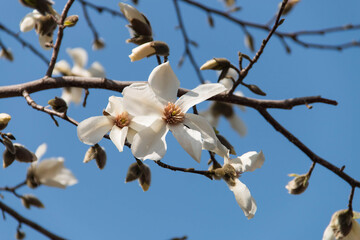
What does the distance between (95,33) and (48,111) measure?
1.19m

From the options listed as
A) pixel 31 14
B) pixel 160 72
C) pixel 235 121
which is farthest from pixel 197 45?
pixel 160 72

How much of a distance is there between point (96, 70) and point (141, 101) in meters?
1.08

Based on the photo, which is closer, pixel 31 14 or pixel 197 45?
pixel 31 14

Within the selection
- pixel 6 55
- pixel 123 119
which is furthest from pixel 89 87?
pixel 6 55

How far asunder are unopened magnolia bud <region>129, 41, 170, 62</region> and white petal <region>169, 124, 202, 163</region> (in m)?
0.22

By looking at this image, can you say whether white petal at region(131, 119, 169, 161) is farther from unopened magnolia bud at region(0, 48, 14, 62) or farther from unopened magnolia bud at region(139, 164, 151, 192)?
unopened magnolia bud at region(0, 48, 14, 62)

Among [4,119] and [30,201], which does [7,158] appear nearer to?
[4,119]

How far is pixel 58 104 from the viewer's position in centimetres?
97

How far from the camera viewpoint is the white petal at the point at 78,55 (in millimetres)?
1772

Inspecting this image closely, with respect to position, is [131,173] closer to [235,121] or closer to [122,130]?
[122,130]

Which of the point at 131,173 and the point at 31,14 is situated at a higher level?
the point at 31,14

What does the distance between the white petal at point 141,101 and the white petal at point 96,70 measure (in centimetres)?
104

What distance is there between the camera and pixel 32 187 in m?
1.26

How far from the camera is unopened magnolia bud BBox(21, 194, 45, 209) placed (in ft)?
4.26
